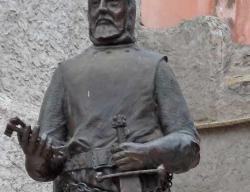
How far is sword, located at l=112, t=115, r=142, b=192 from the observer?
229cm

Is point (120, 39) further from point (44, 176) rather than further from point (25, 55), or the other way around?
point (25, 55)

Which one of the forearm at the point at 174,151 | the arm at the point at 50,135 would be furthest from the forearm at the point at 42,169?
the forearm at the point at 174,151

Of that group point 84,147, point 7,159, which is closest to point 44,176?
point 84,147

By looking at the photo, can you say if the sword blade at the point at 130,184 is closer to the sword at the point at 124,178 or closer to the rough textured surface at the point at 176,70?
the sword at the point at 124,178

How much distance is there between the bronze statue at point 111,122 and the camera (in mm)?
2336

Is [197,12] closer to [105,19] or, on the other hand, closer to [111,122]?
[105,19]

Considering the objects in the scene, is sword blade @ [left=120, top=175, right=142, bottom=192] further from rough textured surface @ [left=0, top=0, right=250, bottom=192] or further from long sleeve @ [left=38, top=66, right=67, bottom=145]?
rough textured surface @ [left=0, top=0, right=250, bottom=192]

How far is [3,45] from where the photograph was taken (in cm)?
378

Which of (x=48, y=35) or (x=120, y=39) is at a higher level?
(x=120, y=39)

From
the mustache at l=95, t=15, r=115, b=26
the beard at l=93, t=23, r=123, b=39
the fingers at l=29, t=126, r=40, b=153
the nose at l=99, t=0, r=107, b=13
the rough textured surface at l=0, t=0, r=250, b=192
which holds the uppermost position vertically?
the nose at l=99, t=0, r=107, b=13

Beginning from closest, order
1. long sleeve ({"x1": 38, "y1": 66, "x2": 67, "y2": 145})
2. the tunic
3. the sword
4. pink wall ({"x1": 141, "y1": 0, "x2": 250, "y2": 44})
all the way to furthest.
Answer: the sword < the tunic < long sleeve ({"x1": 38, "y1": 66, "x2": 67, "y2": 145}) < pink wall ({"x1": 141, "y1": 0, "x2": 250, "y2": 44})

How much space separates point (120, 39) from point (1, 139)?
1.20 meters

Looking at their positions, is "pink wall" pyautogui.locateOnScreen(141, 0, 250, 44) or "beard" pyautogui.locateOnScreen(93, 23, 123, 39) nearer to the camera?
"beard" pyautogui.locateOnScreen(93, 23, 123, 39)

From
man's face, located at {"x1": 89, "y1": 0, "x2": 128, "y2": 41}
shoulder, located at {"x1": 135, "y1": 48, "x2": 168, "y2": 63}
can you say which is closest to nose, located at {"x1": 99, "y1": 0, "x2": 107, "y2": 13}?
man's face, located at {"x1": 89, "y1": 0, "x2": 128, "y2": 41}
